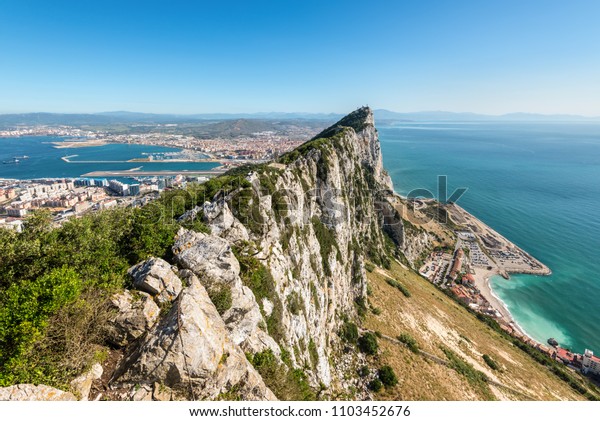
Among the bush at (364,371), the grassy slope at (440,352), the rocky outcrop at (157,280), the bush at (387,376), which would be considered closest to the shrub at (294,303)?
the rocky outcrop at (157,280)

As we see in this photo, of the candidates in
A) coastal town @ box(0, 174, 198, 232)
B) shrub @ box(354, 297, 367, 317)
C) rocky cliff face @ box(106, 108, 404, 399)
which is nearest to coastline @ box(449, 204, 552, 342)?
shrub @ box(354, 297, 367, 317)

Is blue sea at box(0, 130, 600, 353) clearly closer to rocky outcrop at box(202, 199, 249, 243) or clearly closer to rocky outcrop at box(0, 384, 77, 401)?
rocky outcrop at box(202, 199, 249, 243)

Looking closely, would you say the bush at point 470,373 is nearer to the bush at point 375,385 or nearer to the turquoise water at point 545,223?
the bush at point 375,385

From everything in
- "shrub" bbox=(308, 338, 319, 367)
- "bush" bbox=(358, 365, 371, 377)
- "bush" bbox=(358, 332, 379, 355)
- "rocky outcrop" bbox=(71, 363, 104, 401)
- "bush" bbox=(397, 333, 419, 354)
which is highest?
"rocky outcrop" bbox=(71, 363, 104, 401)

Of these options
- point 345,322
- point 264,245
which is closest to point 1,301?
point 264,245

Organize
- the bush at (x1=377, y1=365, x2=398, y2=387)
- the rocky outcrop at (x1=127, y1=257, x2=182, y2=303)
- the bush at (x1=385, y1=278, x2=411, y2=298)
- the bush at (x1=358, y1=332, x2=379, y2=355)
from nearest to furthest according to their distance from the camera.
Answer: the rocky outcrop at (x1=127, y1=257, x2=182, y2=303), the bush at (x1=377, y1=365, x2=398, y2=387), the bush at (x1=358, y1=332, x2=379, y2=355), the bush at (x1=385, y1=278, x2=411, y2=298)

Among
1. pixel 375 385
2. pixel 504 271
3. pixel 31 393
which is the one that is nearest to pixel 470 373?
pixel 375 385

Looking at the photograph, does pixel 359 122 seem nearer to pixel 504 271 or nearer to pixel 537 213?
pixel 504 271
